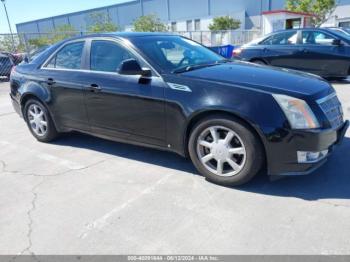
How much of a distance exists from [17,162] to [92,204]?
1.84m

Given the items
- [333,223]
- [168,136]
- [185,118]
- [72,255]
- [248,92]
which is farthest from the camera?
[168,136]

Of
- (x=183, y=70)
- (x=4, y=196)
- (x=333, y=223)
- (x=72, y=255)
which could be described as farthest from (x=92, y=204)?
(x=333, y=223)

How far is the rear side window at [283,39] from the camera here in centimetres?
916

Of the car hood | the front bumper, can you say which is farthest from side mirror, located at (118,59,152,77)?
the front bumper

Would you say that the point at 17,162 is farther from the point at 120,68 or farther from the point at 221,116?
the point at 221,116

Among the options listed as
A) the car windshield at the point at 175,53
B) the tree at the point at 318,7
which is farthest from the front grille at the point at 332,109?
the tree at the point at 318,7

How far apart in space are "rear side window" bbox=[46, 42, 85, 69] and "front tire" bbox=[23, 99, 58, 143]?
663mm

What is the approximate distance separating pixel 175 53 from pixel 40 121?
2.40 metres

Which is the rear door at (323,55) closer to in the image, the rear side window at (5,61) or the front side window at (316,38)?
the front side window at (316,38)

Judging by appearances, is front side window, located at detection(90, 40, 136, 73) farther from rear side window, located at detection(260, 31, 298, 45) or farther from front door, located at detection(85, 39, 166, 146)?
rear side window, located at detection(260, 31, 298, 45)

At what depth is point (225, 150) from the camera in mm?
3279

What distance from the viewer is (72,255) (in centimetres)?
249

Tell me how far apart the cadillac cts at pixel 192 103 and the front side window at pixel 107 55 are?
12 millimetres

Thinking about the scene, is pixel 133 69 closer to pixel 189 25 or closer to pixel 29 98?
pixel 29 98
